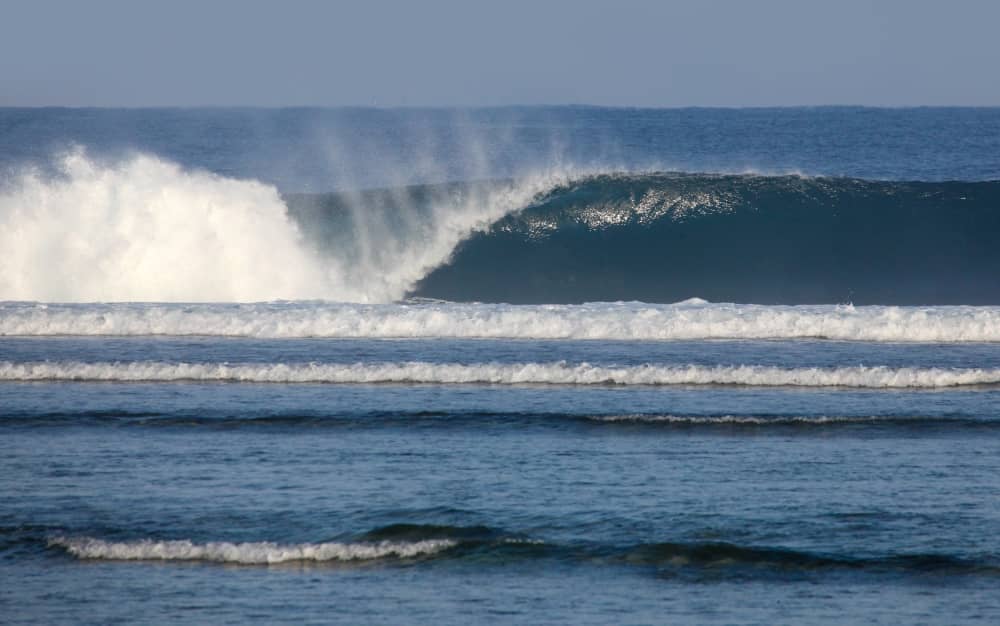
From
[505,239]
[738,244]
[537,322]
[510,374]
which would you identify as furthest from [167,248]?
[738,244]

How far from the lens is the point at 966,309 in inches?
688

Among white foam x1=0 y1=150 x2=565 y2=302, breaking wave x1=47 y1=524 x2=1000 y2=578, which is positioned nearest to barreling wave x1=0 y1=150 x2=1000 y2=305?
white foam x1=0 y1=150 x2=565 y2=302

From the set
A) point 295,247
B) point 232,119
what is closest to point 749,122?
point 232,119

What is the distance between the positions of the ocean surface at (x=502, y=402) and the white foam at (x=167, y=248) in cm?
6

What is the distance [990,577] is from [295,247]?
53.7 ft

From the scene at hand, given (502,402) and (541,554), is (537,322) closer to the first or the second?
(502,402)

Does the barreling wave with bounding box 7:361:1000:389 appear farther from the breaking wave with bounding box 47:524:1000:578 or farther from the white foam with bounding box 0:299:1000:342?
the breaking wave with bounding box 47:524:1000:578

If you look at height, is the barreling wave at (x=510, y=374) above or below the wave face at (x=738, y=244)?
below

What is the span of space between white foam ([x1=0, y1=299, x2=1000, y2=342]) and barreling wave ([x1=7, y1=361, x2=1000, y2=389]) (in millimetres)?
2320

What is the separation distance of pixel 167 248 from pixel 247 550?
1424cm

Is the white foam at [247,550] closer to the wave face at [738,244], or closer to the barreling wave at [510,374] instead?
the barreling wave at [510,374]

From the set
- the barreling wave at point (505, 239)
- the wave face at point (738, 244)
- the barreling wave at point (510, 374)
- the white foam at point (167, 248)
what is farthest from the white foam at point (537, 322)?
the wave face at point (738, 244)

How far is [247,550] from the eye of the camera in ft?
26.6

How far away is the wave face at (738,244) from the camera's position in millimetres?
23172
